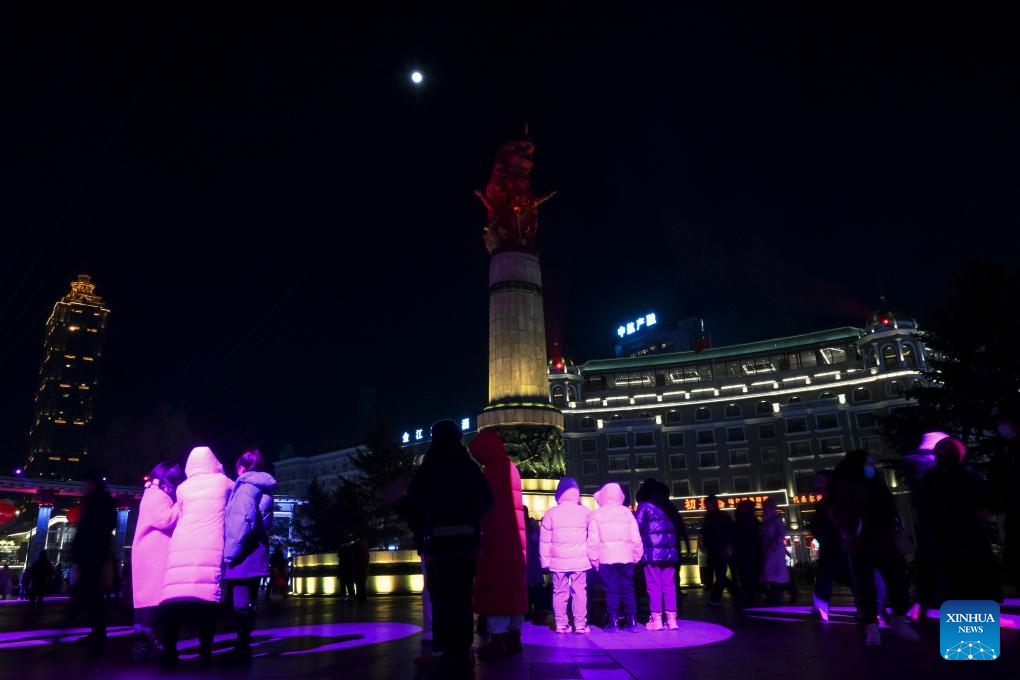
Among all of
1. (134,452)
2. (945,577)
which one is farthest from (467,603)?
(134,452)

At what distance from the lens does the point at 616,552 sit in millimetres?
7891

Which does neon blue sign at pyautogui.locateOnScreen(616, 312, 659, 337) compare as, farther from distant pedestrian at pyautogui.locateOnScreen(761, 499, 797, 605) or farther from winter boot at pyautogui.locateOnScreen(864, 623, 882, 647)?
winter boot at pyautogui.locateOnScreen(864, 623, 882, 647)

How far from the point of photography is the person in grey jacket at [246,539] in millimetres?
5922

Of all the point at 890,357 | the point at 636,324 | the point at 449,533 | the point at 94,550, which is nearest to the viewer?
the point at 449,533

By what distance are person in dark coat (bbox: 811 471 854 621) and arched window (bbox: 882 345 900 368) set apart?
5129 centimetres

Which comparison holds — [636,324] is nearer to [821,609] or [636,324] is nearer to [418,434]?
[418,434]

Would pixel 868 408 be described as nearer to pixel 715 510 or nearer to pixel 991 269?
pixel 991 269

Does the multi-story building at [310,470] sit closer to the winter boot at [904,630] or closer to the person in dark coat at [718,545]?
the person in dark coat at [718,545]

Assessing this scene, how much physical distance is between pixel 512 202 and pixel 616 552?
1864 cm

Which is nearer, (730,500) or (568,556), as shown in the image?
(568,556)

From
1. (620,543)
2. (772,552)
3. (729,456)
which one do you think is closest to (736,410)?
(729,456)

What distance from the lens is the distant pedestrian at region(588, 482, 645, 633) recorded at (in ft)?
25.9

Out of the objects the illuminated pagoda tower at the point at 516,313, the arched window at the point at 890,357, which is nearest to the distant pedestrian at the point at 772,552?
the illuminated pagoda tower at the point at 516,313

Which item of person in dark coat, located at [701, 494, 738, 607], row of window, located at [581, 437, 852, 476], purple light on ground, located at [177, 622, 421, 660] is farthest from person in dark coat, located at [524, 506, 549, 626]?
row of window, located at [581, 437, 852, 476]
